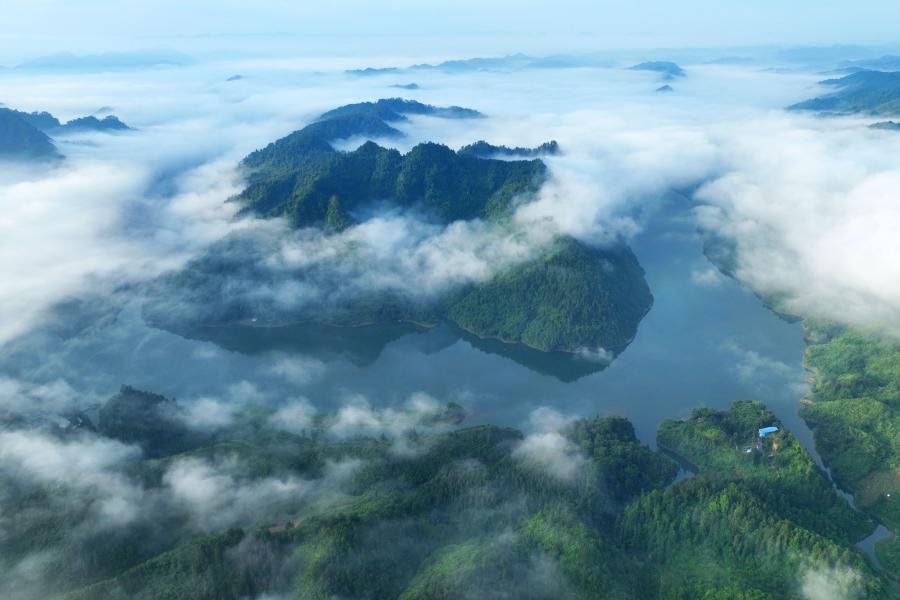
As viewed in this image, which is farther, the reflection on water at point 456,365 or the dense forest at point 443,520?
the reflection on water at point 456,365

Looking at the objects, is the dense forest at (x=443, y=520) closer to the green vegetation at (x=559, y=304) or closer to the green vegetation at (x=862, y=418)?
→ the green vegetation at (x=862, y=418)

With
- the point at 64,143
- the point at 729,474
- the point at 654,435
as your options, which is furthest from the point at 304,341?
the point at 64,143

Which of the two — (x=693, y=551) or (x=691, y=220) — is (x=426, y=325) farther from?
(x=691, y=220)

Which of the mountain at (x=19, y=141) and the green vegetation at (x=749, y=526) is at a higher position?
the mountain at (x=19, y=141)

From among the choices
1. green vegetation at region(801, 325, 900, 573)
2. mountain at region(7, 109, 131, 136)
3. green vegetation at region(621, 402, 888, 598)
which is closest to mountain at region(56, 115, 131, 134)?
mountain at region(7, 109, 131, 136)

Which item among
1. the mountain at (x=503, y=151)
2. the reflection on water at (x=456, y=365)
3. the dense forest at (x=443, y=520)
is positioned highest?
the mountain at (x=503, y=151)

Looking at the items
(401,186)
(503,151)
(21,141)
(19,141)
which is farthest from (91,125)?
(503,151)

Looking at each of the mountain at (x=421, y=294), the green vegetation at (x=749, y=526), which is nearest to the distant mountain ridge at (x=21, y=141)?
the mountain at (x=421, y=294)
